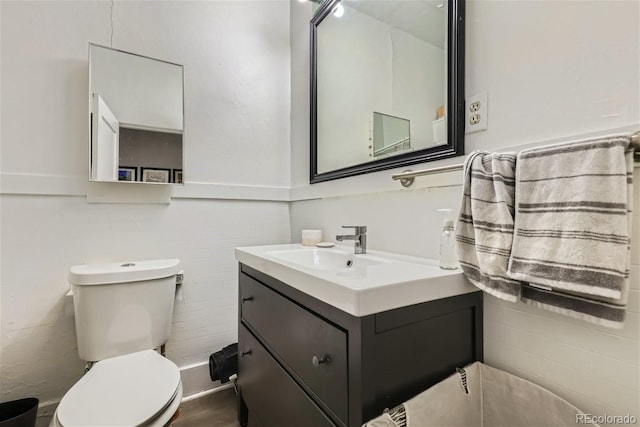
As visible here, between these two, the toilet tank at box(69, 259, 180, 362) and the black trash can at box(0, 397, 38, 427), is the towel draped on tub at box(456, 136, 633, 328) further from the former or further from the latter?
the black trash can at box(0, 397, 38, 427)

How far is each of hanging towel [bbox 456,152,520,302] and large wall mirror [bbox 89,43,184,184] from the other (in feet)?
4.69

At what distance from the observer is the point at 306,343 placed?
0.83m

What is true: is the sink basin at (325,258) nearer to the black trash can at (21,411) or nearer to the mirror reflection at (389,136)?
the mirror reflection at (389,136)

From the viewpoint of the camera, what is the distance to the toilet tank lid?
1.20m

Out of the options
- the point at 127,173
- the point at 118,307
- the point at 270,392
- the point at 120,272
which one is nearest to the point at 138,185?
the point at 127,173

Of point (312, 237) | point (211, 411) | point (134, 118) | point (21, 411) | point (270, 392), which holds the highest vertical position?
point (134, 118)

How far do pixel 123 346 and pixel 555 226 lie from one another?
159 centimetres

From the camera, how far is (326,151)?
1662 millimetres

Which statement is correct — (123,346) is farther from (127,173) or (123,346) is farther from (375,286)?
(375,286)

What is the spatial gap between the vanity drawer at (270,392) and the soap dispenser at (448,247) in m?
0.53

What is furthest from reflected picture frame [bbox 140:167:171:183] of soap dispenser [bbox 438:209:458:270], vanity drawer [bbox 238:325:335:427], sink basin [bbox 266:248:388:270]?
soap dispenser [bbox 438:209:458:270]

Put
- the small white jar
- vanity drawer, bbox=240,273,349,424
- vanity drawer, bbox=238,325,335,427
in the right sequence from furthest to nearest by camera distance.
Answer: the small white jar
vanity drawer, bbox=238,325,335,427
vanity drawer, bbox=240,273,349,424

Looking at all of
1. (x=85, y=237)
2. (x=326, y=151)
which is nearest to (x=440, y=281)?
(x=326, y=151)

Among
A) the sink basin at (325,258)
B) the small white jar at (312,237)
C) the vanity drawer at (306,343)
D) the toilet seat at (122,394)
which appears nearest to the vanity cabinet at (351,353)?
the vanity drawer at (306,343)
